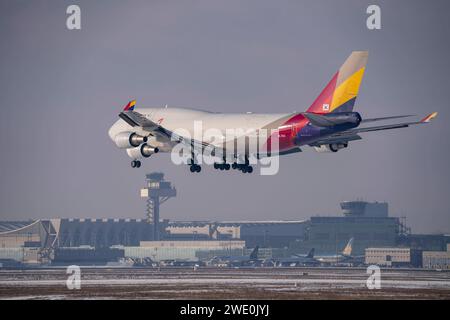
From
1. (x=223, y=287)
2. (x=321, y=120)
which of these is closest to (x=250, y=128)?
(x=321, y=120)

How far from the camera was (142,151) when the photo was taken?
104062 millimetres

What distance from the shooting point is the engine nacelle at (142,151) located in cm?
10381

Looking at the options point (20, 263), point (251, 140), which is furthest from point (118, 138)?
point (20, 263)

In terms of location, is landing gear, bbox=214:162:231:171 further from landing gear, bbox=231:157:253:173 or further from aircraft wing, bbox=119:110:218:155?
aircraft wing, bbox=119:110:218:155

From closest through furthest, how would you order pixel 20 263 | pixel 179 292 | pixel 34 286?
pixel 179 292 → pixel 34 286 → pixel 20 263

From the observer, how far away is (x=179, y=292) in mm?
87562

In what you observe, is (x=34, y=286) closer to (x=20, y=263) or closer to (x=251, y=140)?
(x=251, y=140)

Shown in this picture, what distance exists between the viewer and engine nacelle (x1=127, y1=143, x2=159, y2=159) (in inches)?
4087

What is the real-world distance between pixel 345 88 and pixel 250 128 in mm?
10080

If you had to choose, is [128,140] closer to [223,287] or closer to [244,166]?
[244,166]

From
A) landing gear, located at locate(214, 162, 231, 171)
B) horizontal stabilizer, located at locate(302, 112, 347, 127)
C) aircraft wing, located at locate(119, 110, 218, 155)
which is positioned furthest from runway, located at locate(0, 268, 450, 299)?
horizontal stabilizer, located at locate(302, 112, 347, 127)

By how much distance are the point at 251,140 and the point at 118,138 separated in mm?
14620
